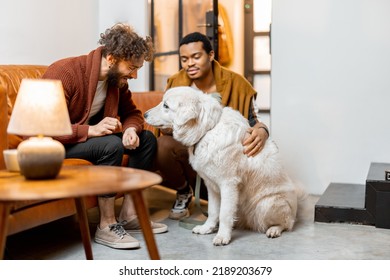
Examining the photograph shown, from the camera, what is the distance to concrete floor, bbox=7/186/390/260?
88.3 inches

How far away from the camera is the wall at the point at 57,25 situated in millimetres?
3211

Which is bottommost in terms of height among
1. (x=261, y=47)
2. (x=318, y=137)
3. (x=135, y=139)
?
(x=318, y=137)

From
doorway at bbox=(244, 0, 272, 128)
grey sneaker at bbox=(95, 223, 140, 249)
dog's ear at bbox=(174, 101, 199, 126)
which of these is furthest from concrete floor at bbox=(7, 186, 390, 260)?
doorway at bbox=(244, 0, 272, 128)

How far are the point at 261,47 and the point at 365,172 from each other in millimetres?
2733

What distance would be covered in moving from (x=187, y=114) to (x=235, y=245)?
27.3 inches

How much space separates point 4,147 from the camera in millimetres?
1988

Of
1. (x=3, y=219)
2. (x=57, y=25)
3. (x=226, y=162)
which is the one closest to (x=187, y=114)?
(x=226, y=162)

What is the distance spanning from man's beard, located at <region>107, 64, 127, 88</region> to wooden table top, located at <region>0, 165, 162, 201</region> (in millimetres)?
965

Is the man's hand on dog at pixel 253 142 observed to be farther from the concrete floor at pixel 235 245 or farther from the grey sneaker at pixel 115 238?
the grey sneaker at pixel 115 238

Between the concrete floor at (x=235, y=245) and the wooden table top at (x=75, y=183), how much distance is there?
816mm

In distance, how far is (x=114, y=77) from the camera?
97.2 inches

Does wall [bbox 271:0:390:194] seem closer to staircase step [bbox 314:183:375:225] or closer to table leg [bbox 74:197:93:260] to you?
staircase step [bbox 314:183:375:225]

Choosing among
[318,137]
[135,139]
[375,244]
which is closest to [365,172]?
[318,137]

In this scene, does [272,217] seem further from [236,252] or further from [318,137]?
[318,137]
